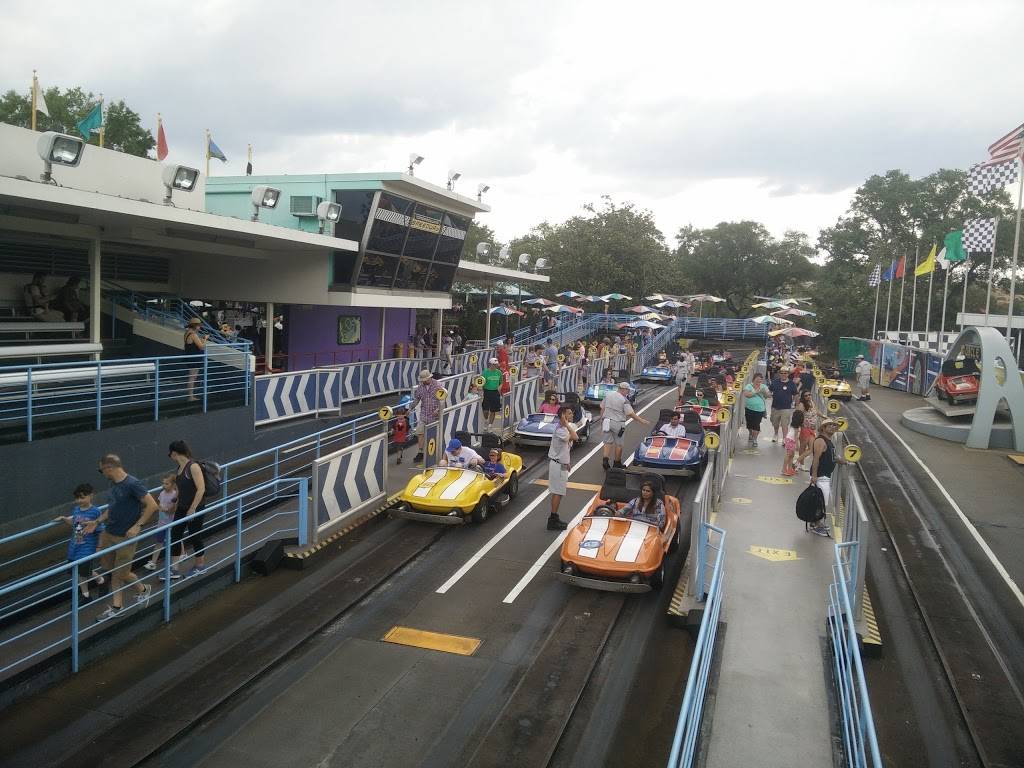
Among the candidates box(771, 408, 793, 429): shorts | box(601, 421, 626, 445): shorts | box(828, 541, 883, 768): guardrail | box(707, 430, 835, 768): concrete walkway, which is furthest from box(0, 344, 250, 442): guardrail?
box(771, 408, 793, 429): shorts

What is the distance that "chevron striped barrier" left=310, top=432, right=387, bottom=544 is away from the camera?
11.5m

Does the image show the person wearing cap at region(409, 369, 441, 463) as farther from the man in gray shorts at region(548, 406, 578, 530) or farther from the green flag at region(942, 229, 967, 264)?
the green flag at region(942, 229, 967, 264)

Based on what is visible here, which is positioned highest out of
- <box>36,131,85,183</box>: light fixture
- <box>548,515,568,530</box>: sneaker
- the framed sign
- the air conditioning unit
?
the air conditioning unit

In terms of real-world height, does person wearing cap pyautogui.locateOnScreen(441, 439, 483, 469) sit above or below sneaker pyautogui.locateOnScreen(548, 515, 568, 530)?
above

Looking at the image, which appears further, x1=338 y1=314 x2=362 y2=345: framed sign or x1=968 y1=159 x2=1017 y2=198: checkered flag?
x1=338 y1=314 x2=362 y2=345: framed sign

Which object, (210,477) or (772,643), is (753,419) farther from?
(210,477)

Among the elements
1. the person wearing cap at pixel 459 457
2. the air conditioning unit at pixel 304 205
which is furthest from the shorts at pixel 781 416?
the air conditioning unit at pixel 304 205

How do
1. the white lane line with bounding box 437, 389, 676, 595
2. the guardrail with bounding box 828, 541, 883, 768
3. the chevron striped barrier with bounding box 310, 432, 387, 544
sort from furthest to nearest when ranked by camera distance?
the chevron striped barrier with bounding box 310, 432, 387, 544 → the white lane line with bounding box 437, 389, 676, 595 → the guardrail with bounding box 828, 541, 883, 768

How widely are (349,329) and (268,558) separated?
53.8 ft

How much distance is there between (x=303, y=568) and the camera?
35.0 feet

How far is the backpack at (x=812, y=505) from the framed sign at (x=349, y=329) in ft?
56.9

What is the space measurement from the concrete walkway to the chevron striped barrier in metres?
5.69

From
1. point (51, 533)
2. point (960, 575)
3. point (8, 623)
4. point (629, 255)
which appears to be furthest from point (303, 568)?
point (629, 255)

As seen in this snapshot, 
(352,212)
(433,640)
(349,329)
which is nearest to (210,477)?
(433,640)
